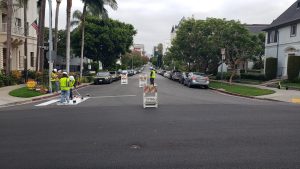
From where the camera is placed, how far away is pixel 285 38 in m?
35.1

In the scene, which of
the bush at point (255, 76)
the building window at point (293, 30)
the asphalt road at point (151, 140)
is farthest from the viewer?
the bush at point (255, 76)

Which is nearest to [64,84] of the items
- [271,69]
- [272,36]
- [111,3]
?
[111,3]

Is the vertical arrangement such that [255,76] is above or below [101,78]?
above

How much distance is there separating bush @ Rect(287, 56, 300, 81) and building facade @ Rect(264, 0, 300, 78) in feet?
6.48

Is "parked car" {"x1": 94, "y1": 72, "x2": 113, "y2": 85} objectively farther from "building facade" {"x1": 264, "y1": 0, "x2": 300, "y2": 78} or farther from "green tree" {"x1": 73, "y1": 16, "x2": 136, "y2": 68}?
"building facade" {"x1": 264, "y1": 0, "x2": 300, "y2": 78}

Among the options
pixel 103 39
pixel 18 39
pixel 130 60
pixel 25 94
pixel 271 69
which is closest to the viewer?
pixel 25 94

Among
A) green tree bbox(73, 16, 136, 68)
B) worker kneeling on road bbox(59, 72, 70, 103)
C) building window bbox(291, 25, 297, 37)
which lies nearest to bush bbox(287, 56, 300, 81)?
building window bbox(291, 25, 297, 37)

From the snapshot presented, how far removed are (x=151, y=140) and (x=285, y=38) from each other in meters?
30.7

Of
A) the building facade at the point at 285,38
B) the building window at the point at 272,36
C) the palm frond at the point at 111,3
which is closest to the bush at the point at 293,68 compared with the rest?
the building facade at the point at 285,38

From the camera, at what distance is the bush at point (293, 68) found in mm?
30625

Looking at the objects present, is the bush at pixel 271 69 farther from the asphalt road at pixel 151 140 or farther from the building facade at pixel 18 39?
the building facade at pixel 18 39

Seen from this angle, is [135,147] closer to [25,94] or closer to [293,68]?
[25,94]

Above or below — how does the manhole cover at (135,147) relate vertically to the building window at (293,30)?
below

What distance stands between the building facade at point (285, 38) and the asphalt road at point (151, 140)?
73.6 feet
